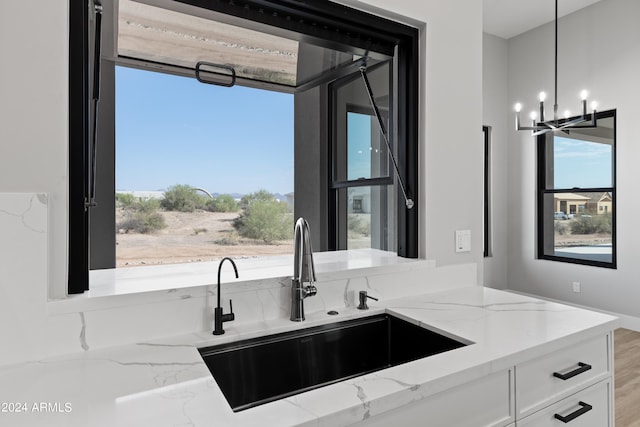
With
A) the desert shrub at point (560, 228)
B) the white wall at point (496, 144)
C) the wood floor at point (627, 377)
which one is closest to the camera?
the wood floor at point (627, 377)

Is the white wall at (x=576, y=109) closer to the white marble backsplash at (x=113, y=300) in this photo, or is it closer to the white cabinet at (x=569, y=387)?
the white cabinet at (x=569, y=387)

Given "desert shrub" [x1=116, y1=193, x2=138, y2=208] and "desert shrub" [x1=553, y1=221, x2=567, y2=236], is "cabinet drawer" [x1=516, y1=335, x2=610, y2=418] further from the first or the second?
"desert shrub" [x1=553, y1=221, x2=567, y2=236]

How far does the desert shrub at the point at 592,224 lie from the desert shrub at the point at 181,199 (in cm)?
394

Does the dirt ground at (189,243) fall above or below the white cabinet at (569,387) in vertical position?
above

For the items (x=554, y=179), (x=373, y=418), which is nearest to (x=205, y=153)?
(x=373, y=418)

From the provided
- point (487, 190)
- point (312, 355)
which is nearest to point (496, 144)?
point (487, 190)

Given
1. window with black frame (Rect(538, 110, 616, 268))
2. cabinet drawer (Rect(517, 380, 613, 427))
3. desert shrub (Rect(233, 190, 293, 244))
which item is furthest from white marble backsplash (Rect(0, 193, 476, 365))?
window with black frame (Rect(538, 110, 616, 268))


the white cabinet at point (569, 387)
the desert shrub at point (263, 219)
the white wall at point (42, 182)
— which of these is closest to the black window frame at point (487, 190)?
the desert shrub at point (263, 219)

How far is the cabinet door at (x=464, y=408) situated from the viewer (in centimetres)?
85

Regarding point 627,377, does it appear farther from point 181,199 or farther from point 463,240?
point 181,199

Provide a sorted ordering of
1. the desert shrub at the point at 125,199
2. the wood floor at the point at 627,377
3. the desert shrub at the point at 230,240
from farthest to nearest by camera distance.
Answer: the desert shrub at the point at 230,240 < the desert shrub at the point at 125,199 < the wood floor at the point at 627,377

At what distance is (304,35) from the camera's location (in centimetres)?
145

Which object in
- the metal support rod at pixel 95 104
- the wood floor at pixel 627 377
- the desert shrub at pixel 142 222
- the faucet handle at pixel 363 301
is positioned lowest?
the wood floor at pixel 627 377

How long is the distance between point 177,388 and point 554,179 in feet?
15.2
